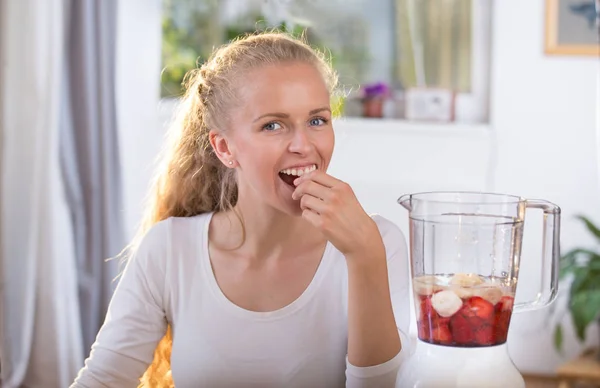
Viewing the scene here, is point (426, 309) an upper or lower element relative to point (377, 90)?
lower

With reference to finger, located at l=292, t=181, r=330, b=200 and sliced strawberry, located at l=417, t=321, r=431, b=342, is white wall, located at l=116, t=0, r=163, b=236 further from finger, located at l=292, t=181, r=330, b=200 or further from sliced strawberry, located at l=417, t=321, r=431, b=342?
sliced strawberry, located at l=417, t=321, r=431, b=342

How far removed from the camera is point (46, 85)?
3.00 m

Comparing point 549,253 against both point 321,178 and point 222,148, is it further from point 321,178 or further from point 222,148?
point 222,148

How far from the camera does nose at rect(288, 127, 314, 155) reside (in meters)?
1.27

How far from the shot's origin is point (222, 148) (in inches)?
58.1

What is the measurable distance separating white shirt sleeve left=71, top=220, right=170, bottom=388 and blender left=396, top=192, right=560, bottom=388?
614 millimetres

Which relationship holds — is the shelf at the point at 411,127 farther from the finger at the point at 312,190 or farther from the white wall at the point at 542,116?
the finger at the point at 312,190

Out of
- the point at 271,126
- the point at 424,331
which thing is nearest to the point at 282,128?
the point at 271,126

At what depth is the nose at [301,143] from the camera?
127cm

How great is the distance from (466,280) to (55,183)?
2.38 m

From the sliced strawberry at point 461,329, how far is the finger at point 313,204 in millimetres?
317

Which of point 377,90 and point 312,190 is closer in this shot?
point 312,190

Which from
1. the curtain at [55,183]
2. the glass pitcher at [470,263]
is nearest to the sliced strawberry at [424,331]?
the glass pitcher at [470,263]

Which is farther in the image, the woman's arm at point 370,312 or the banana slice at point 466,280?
the woman's arm at point 370,312
